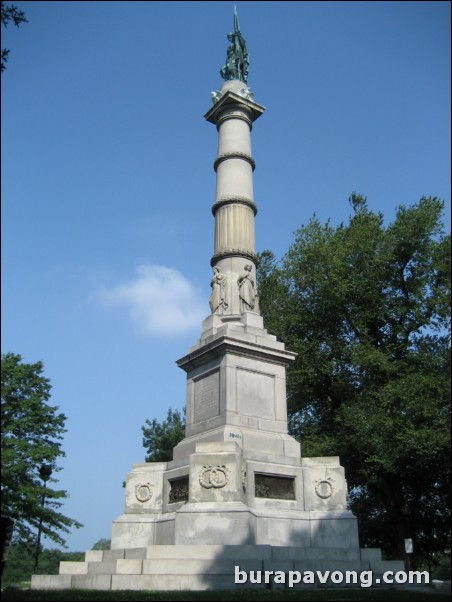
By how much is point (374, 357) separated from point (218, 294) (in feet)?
30.8

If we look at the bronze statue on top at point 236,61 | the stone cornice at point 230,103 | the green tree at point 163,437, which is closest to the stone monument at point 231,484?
the stone cornice at point 230,103

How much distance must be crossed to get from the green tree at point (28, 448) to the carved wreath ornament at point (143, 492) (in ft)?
34.9

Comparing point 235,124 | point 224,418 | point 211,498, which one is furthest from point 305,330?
point 211,498

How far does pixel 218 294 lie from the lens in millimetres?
18531

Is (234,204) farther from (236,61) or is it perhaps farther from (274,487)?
(274,487)

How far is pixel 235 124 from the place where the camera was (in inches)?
835

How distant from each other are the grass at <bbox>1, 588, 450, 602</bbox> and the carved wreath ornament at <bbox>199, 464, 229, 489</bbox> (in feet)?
11.8

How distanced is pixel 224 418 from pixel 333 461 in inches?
127

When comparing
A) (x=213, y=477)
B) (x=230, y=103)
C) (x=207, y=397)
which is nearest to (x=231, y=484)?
(x=213, y=477)

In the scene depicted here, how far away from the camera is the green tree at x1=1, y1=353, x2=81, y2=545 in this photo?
84.8 feet

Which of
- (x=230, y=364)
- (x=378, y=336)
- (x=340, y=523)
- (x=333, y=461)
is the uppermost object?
(x=378, y=336)

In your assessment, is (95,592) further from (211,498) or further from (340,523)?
(340,523)

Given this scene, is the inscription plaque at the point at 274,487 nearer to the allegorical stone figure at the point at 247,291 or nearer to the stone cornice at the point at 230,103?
the allegorical stone figure at the point at 247,291

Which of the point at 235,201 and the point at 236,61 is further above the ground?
the point at 236,61
